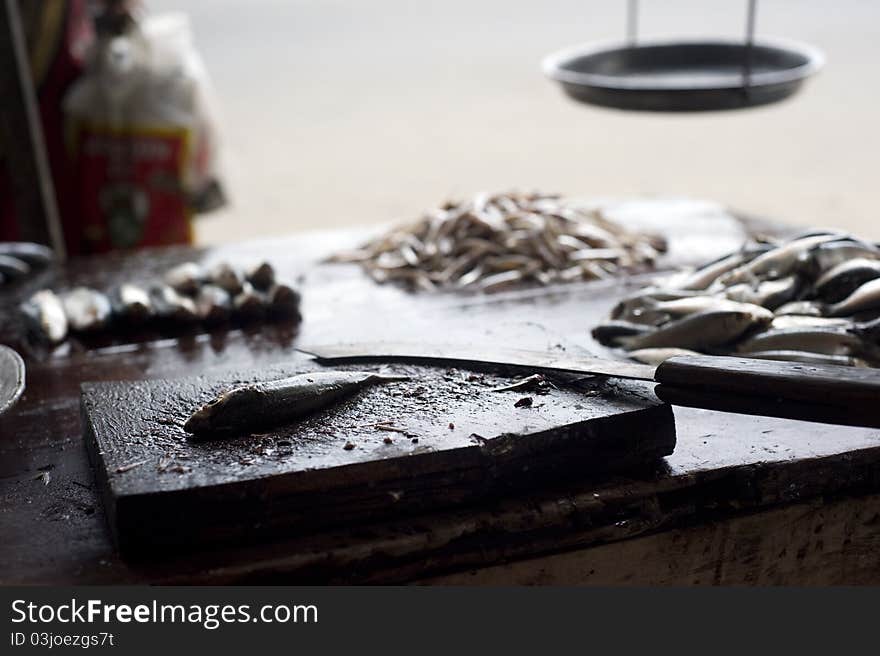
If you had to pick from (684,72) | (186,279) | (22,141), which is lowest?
(186,279)

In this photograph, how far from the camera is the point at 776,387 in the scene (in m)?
1.85

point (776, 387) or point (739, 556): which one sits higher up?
point (776, 387)

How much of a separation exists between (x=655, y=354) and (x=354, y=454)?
96 cm

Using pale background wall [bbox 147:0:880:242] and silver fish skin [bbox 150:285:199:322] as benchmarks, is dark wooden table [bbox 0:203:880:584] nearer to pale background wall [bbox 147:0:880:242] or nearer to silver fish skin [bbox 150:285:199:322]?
silver fish skin [bbox 150:285:199:322]

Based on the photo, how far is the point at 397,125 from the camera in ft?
38.6

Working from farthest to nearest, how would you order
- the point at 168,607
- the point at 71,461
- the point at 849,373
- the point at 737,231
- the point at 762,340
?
the point at 737,231 < the point at 762,340 < the point at 71,461 < the point at 849,373 < the point at 168,607

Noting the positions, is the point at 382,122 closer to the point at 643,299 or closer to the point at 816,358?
the point at 643,299

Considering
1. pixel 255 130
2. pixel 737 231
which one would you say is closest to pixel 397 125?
pixel 255 130

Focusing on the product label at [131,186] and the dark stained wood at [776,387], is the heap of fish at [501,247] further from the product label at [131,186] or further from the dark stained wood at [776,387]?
the product label at [131,186]

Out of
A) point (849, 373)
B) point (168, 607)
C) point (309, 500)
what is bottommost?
point (168, 607)

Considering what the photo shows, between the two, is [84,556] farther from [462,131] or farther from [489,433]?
[462,131]

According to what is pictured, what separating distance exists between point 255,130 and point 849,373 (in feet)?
34.8

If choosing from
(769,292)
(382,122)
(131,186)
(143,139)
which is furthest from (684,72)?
(382,122)

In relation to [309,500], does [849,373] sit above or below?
above
